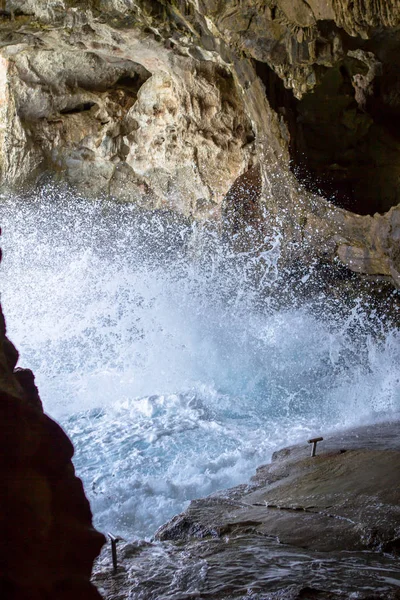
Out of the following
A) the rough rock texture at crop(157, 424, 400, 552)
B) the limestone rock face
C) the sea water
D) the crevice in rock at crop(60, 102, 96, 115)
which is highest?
the crevice in rock at crop(60, 102, 96, 115)

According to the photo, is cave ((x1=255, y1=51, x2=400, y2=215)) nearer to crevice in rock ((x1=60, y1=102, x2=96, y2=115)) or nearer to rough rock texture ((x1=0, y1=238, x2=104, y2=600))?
crevice in rock ((x1=60, y1=102, x2=96, y2=115))

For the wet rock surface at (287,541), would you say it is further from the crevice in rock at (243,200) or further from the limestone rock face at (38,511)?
the crevice in rock at (243,200)

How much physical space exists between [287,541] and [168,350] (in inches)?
246

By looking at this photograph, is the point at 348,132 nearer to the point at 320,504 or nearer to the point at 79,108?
the point at 79,108

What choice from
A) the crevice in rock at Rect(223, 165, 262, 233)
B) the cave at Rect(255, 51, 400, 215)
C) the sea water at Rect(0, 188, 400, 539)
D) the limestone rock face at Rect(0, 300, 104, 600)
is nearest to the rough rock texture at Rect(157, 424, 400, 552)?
the sea water at Rect(0, 188, 400, 539)

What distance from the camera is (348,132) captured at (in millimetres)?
8406

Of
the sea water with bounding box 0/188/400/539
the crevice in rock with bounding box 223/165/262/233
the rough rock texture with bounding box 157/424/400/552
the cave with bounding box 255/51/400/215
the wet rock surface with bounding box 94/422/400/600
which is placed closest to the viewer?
the wet rock surface with bounding box 94/422/400/600

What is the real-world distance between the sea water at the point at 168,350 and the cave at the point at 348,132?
147 cm

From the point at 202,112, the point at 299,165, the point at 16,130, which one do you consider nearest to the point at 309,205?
the point at 299,165

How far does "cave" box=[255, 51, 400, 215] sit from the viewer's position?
25.1ft

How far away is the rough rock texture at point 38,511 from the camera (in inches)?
54.7

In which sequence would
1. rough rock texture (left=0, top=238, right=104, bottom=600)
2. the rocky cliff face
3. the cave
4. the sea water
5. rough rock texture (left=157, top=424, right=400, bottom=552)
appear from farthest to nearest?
the cave, the rocky cliff face, the sea water, rough rock texture (left=157, top=424, right=400, bottom=552), rough rock texture (left=0, top=238, right=104, bottom=600)

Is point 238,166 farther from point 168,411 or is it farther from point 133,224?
point 168,411

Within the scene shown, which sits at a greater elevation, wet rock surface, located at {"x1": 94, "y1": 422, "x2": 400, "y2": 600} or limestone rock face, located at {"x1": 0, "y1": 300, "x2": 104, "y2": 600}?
limestone rock face, located at {"x1": 0, "y1": 300, "x2": 104, "y2": 600}
